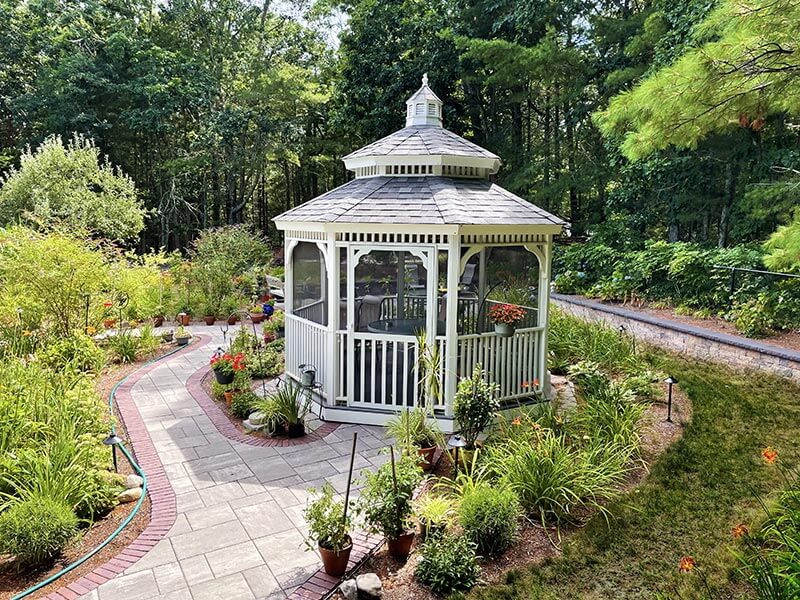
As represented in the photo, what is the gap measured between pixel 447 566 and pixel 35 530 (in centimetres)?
293

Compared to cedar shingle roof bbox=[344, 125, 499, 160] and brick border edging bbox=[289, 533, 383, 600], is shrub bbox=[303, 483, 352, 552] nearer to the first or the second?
brick border edging bbox=[289, 533, 383, 600]

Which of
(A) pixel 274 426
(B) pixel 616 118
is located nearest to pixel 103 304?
(A) pixel 274 426

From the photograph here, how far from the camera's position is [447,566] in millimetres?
3869

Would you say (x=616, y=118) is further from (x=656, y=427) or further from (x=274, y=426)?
(x=274, y=426)

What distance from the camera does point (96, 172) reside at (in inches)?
623

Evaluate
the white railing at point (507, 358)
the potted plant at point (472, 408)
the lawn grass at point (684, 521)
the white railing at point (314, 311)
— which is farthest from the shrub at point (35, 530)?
the white railing at point (314, 311)

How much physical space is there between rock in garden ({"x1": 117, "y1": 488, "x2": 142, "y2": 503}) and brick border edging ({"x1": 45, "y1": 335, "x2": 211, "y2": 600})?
0.39 ft

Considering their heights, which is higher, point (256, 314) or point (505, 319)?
point (505, 319)

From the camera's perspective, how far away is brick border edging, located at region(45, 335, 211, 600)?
151 inches

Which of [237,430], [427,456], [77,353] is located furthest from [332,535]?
[77,353]

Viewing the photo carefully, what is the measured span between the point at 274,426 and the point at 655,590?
4250 mm

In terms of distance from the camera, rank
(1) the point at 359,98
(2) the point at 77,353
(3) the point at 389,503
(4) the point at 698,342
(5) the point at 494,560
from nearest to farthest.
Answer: (3) the point at 389,503 → (5) the point at 494,560 → (2) the point at 77,353 → (4) the point at 698,342 → (1) the point at 359,98

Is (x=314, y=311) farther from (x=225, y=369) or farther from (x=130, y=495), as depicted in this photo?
(x=130, y=495)

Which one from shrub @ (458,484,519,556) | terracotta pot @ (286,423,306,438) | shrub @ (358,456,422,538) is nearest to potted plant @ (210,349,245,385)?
terracotta pot @ (286,423,306,438)
